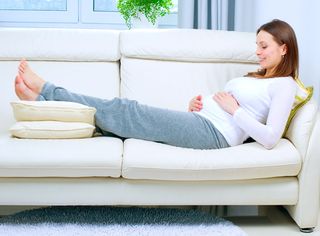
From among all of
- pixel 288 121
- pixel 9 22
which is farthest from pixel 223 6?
pixel 9 22

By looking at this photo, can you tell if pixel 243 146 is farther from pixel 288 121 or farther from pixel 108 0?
pixel 108 0

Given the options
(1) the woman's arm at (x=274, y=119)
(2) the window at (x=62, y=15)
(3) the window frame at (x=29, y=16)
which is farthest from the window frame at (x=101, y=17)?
(1) the woman's arm at (x=274, y=119)

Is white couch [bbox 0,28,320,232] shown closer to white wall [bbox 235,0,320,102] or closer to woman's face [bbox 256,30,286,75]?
woman's face [bbox 256,30,286,75]

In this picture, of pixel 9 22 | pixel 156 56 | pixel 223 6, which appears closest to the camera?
pixel 156 56

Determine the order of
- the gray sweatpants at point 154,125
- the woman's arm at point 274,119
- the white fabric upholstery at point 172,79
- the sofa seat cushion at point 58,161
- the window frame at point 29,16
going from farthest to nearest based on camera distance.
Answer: the window frame at point 29,16 < the white fabric upholstery at point 172,79 < the gray sweatpants at point 154,125 < the woman's arm at point 274,119 < the sofa seat cushion at point 58,161

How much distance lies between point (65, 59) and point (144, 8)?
642 mm

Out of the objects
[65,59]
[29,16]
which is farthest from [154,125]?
[29,16]

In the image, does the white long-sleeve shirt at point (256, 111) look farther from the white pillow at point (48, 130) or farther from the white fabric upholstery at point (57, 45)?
the white fabric upholstery at point (57, 45)

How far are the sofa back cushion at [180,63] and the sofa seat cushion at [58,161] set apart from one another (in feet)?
2.41

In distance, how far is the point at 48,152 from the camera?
2.12m

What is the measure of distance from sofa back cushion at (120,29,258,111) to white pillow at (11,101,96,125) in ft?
1.79

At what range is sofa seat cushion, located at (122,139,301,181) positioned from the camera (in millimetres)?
2129

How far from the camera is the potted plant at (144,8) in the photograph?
3182mm

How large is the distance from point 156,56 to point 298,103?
0.87 metres
